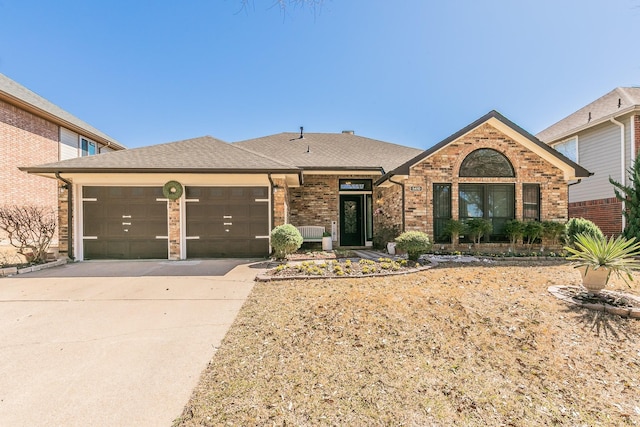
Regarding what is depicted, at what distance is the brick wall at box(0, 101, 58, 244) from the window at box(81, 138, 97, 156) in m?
2.07

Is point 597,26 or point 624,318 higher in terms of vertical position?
point 597,26

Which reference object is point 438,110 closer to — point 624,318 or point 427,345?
point 624,318

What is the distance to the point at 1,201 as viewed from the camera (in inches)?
455

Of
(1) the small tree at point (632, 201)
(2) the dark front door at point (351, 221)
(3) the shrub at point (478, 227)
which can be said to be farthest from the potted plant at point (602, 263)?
(2) the dark front door at point (351, 221)

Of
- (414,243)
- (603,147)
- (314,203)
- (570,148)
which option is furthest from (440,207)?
(570,148)

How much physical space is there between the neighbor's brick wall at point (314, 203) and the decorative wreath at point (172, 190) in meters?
4.41

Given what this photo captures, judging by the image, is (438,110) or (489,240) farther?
(438,110)

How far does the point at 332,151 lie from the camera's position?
1313 cm

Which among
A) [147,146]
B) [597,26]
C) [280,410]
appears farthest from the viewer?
[147,146]

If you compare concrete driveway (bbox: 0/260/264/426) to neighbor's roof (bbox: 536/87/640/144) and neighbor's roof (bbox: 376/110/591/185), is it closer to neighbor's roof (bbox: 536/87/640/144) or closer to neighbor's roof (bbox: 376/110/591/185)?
neighbor's roof (bbox: 376/110/591/185)

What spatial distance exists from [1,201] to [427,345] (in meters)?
16.8

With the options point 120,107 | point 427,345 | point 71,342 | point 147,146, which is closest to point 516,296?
point 427,345

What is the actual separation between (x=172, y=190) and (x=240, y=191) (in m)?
2.10

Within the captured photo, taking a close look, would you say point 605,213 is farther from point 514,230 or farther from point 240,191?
point 240,191
